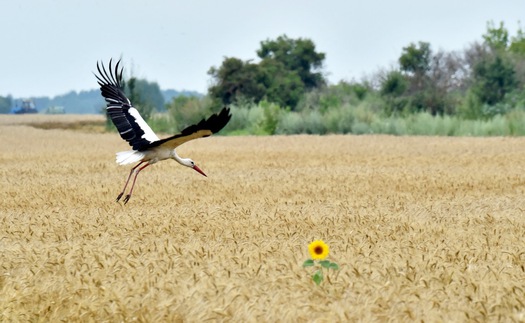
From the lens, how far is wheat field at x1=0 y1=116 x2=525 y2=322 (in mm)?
5008

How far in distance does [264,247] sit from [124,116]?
20.1 feet

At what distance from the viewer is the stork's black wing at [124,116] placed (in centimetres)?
1174

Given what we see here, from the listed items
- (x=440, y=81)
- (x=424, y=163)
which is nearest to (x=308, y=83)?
(x=440, y=81)

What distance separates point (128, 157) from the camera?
11375mm

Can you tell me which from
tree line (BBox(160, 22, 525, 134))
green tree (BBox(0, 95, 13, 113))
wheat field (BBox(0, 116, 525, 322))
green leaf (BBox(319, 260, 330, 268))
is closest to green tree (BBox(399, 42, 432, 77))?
tree line (BBox(160, 22, 525, 134))

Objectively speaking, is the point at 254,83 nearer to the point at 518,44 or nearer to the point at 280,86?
the point at 280,86

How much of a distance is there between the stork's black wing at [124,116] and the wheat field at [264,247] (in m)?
0.72

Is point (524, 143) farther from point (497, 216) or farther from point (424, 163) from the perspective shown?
point (497, 216)

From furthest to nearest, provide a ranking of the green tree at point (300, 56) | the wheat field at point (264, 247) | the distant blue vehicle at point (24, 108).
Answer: the distant blue vehicle at point (24, 108), the green tree at point (300, 56), the wheat field at point (264, 247)

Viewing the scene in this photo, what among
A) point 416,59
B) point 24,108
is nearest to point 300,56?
point 416,59

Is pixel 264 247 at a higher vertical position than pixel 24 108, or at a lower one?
higher

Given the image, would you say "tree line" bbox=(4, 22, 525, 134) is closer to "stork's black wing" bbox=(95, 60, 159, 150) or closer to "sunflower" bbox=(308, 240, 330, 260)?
"stork's black wing" bbox=(95, 60, 159, 150)

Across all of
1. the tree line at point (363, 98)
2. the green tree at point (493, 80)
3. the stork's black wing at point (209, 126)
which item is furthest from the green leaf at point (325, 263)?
the green tree at point (493, 80)

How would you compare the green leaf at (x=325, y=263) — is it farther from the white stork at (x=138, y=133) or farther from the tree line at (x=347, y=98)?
the tree line at (x=347, y=98)
